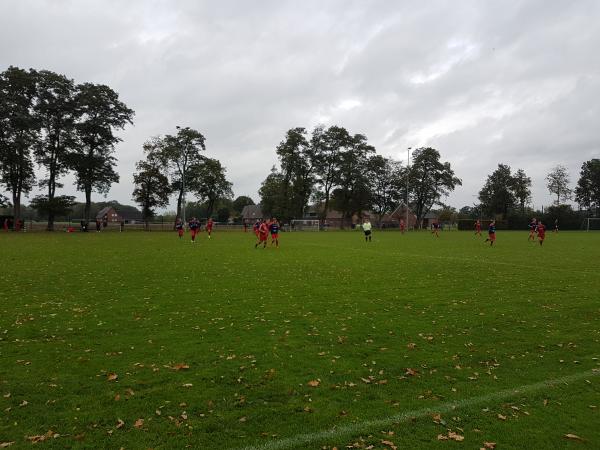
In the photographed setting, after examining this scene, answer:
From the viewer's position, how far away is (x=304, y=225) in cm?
7681

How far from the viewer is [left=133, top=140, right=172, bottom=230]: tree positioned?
6981cm

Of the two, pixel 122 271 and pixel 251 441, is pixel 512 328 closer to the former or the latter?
pixel 251 441

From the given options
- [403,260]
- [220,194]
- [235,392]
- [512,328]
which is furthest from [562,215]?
[235,392]

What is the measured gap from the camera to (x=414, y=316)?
8672 millimetres

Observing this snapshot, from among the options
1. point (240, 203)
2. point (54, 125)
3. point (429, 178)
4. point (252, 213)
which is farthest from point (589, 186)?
point (54, 125)

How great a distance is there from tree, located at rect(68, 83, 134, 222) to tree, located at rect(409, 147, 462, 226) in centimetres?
5803

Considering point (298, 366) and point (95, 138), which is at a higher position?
point (95, 138)

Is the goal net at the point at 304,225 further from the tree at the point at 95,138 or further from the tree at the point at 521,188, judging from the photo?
the tree at the point at 521,188

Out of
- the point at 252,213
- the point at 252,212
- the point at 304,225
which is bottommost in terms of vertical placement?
the point at 304,225

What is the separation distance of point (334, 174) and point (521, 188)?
Result: 5562cm

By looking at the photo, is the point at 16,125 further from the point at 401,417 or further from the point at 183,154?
the point at 401,417

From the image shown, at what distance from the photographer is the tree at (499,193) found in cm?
10369

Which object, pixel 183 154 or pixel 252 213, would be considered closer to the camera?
pixel 183 154

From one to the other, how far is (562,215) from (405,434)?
3548 inches
